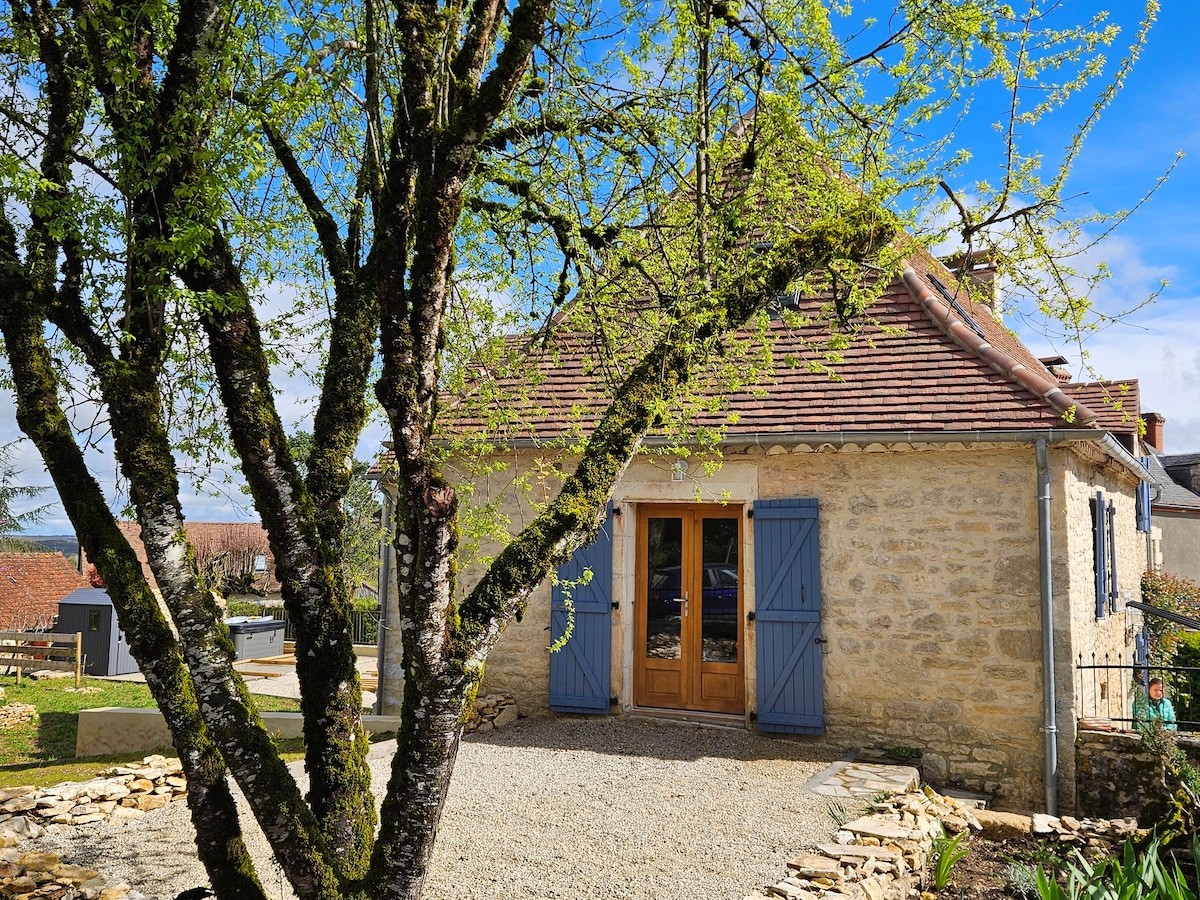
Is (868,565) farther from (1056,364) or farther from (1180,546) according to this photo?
(1180,546)

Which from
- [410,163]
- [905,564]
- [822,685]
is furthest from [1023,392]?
[410,163]

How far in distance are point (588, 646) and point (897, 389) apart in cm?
374

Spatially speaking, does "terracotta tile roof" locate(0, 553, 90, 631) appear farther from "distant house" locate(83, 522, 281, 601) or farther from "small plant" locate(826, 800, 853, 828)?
"small plant" locate(826, 800, 853, 828)

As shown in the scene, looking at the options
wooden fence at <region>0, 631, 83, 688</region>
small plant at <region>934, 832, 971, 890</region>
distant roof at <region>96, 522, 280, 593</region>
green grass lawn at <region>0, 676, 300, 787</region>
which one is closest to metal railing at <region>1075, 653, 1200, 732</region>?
small plant at <region>934, 832, 971, 890</region>

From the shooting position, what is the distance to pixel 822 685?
755cm

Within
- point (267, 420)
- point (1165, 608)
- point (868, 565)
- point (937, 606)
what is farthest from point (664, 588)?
point (1165, 608)

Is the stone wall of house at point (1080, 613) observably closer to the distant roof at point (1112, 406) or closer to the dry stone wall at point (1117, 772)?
the dry stone wall at point (1117, 772)

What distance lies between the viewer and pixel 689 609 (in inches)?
330

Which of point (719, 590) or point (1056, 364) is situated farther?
point (1056, 364)

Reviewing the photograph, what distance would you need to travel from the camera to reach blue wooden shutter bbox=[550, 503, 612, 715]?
8.23 meters

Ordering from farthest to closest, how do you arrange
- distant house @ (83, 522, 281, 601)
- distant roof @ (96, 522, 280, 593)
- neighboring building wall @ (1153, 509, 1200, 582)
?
distant roof @ (96, 522, 280, 593), distant house @ (83, 522, 281, 601), neighboring building wall @ (1153, 509, 1200, 582)

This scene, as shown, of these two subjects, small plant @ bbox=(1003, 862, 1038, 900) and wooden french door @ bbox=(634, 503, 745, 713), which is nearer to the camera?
small plant @ bbox=(1003, 862, 1038, 900)

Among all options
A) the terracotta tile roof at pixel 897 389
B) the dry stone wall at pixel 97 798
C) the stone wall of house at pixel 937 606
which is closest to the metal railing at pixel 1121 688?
the stone wall of house at pixel 937 606

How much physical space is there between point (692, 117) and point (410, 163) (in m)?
1.38
